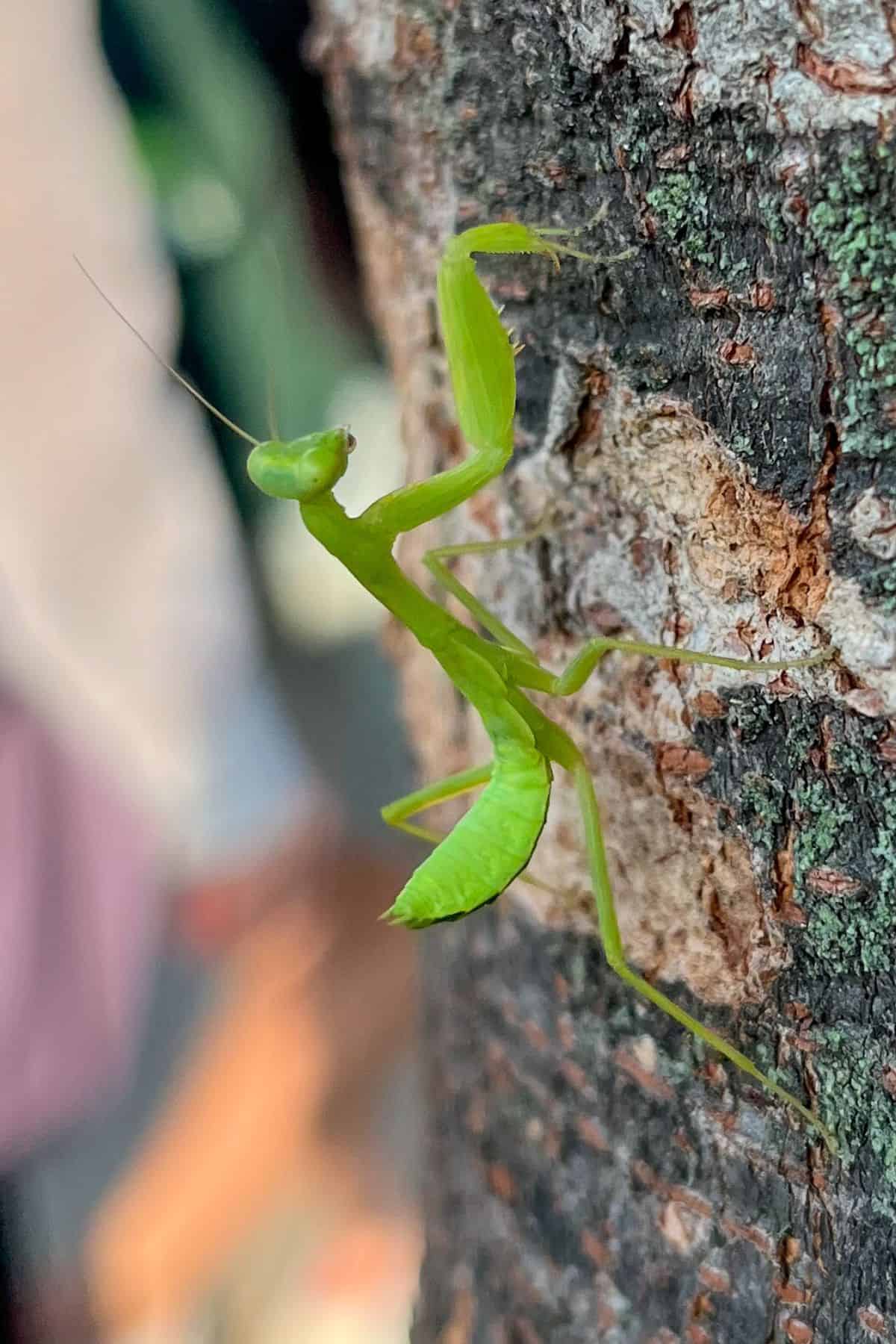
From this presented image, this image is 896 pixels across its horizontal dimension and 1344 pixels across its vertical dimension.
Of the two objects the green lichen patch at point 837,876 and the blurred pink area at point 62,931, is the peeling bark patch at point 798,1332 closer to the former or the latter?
the green lichen patch at point 837,876

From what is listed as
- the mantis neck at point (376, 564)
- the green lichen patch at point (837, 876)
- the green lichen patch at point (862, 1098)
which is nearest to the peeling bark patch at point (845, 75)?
the green lichen patch at point (837, 876)

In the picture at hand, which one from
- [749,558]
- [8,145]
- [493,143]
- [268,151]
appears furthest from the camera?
[8,145]

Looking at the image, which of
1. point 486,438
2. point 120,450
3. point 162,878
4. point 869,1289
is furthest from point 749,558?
point 162,878

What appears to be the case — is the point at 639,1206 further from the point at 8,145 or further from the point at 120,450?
the point at 8,145

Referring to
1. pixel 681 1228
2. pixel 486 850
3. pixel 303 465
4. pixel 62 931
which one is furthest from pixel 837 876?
pixel 62 931

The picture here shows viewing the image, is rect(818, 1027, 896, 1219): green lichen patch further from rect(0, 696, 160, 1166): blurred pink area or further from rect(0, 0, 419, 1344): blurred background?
rect(0, 696, 160, 1166): blurred pink area

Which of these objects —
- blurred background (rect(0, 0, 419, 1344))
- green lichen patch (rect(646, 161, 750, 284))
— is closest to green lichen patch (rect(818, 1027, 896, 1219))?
green lichen patch (rect(646, 161, 750, 284))

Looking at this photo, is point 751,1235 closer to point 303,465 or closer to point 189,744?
point 303,465
